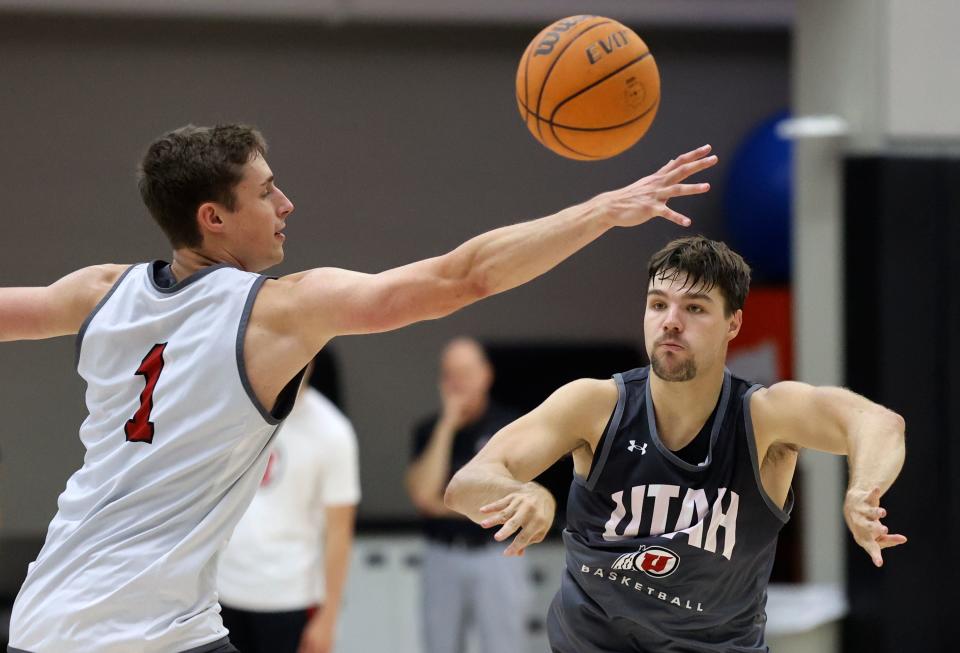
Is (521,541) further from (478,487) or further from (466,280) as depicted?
(466,280)

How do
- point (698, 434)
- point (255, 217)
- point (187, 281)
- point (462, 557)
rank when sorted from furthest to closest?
point (462, 557) < point (698, 434) < point (255, 217) < point (187, 281)

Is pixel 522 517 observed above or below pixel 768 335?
above

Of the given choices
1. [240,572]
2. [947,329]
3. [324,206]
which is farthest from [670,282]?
[324,206]

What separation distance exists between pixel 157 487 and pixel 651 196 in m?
1.30

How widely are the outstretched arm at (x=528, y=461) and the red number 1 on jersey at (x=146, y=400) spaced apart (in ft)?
2.62

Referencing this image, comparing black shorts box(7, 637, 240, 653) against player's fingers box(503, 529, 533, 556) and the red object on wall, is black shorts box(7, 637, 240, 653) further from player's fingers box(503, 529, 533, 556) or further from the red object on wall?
the red object on wall

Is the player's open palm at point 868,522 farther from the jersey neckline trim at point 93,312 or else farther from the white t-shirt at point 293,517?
the white t-shirt at point 293,517

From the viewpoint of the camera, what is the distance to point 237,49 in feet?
32.2

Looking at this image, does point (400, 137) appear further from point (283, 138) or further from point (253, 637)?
point (253, 637)

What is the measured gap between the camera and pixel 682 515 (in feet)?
11.9

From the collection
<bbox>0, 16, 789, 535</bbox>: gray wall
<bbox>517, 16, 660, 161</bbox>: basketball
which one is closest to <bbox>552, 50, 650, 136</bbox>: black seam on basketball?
<bbox>517, 16, 660, 161</bbox>: basketball

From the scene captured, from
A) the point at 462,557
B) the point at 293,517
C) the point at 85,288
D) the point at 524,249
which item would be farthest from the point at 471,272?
the point at 462,557

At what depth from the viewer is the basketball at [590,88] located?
371 cm

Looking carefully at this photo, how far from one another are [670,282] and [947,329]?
384cm
